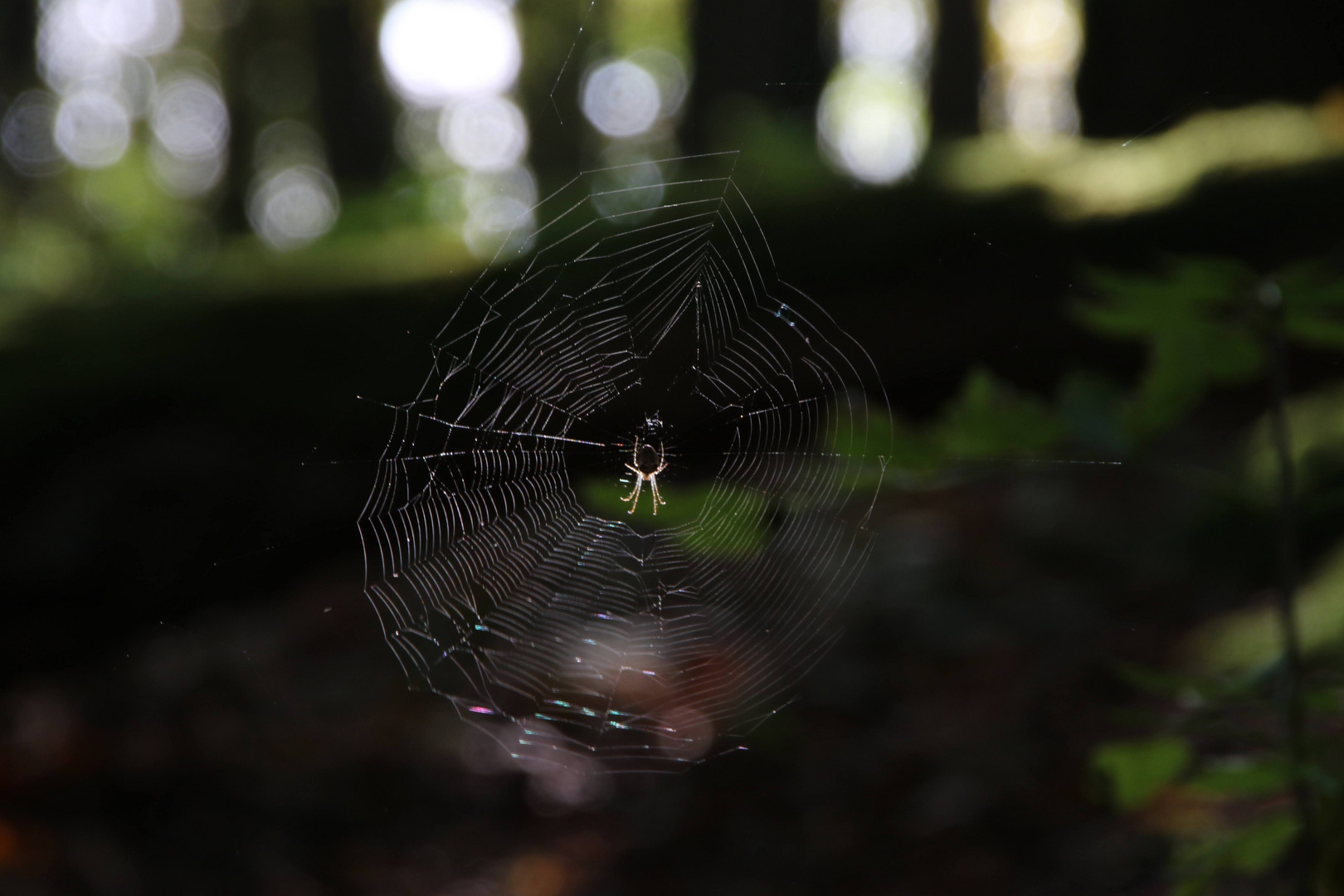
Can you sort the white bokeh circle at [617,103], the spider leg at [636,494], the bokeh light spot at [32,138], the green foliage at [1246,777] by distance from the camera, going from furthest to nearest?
the bokeh light spot at [32,138], the white bokeh circle at [617,103], the spider leg at [636,494], the green foliage at [1246,777]

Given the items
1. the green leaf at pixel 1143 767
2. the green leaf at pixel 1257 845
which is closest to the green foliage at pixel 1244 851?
the green leaf at pixel 1257 845

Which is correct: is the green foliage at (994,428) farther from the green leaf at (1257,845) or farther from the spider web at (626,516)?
the spider web at (626,516)

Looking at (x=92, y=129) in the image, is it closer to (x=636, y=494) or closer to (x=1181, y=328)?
(x=636, y=494)

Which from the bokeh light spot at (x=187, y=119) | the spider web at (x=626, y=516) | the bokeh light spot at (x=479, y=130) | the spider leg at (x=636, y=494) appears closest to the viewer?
the spider leg at (x=636, y=494)

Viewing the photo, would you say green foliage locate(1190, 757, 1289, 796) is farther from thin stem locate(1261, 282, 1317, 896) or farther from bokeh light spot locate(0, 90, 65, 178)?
bokeh light spot locate(0, 90, 65, 178)

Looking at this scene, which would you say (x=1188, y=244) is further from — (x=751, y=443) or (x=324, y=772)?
(x=324, y=772)

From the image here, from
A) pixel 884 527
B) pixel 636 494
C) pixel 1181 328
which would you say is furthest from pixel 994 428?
pixel 884 527

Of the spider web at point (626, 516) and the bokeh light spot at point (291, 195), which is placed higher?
the bokeh light spot at point (291, 195)
